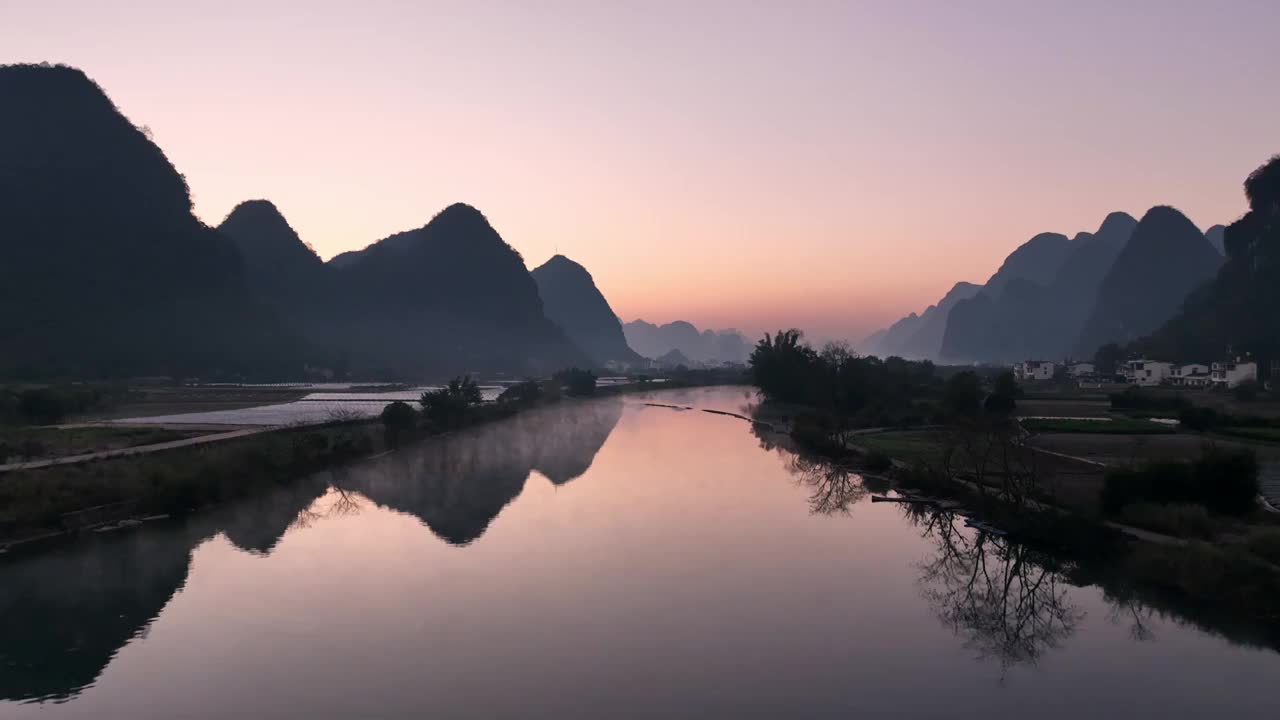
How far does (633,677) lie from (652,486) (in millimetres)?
25808

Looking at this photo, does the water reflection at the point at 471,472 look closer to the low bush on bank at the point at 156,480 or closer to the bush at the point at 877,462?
the low bush on bank at the point at 156,480

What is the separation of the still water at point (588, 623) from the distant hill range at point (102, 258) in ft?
280

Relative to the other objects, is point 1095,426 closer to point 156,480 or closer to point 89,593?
point 156,480

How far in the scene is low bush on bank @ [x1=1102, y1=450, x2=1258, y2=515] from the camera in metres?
27.0

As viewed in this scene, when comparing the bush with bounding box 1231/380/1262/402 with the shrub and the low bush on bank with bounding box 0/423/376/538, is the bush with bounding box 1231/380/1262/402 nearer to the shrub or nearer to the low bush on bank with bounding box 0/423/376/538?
the shrub

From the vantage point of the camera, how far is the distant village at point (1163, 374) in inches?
3713

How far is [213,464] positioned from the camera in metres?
37.6

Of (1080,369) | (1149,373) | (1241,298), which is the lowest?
(1149,373)

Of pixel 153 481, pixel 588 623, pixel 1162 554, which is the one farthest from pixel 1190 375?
pixel 153 481

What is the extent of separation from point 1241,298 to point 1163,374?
3484cm

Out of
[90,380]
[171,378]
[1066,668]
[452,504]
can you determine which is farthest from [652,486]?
[171,378]

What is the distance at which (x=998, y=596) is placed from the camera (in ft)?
77.1

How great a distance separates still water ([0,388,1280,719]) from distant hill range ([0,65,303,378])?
Result: 280ft

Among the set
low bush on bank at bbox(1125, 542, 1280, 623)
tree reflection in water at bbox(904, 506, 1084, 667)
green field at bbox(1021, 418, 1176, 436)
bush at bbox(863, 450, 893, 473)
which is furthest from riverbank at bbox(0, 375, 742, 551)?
green field at bbox(1021, 418, 1176, 436)
